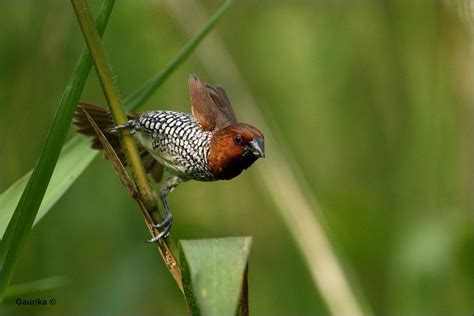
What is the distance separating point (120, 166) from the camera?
2.27 meters

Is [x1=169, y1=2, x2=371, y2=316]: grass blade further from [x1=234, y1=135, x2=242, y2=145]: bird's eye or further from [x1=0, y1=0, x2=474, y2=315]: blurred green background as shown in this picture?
[x1=234, y1=135, x2=242, y2=145]: bird's eye

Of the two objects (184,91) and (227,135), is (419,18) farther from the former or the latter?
(227,135)

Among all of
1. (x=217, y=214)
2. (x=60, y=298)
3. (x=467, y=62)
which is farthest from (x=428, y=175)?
(x=60, y=298)

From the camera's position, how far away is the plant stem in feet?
6.57

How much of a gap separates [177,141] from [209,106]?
0.73 ft

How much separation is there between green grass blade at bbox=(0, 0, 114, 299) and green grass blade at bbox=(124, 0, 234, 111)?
0.40m

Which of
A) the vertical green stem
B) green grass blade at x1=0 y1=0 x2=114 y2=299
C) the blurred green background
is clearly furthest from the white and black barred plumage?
green grass blade at x1=0 y1=0 x2=114 y2=299

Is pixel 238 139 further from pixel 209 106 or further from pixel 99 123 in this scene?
pixel 99 123

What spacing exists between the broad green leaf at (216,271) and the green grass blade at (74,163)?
0.75m

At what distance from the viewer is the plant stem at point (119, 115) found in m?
2.00

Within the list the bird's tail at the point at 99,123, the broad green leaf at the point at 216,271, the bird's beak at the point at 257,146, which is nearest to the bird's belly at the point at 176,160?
the bird's tail at the point at 99,123

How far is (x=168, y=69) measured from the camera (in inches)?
91.5

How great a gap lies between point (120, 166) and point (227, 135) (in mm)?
1053

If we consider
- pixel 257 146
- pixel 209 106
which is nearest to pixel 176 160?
pixel 209 106
